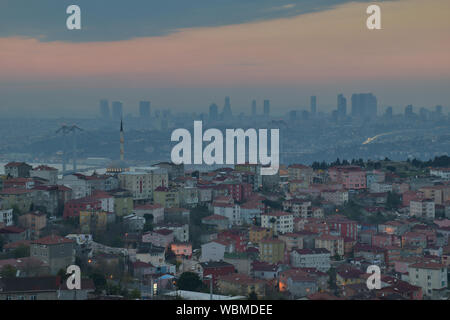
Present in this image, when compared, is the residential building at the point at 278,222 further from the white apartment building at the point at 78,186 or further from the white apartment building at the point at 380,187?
the white apartment building at the point at 380,187

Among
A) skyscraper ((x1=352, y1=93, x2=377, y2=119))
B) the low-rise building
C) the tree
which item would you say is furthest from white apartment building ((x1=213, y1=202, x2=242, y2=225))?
skyscraper ((x1=352, y1=93, x2=377, y2=119))

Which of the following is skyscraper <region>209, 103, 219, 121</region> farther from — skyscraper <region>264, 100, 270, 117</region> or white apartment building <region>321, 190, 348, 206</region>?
white apartment building <region>321, 190, 348, 206</region>

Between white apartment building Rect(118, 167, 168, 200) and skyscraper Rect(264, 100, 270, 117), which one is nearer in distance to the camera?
white apartment building Rect(118, 167, 168, 200)

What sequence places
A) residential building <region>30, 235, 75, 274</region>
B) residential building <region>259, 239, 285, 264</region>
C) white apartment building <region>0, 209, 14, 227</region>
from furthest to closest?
1. white apartment building <region>0, 209, 14, 227</region>
2. residential building <region>259, 239, 285, 264</region>
3. residential building <region>30, 235, 75, 274</region>

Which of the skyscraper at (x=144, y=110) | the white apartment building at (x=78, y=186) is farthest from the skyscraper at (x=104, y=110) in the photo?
the white apartment building at (x=78, y=186)

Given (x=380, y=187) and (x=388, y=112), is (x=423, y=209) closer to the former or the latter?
(x=380, y=187)
